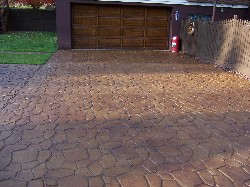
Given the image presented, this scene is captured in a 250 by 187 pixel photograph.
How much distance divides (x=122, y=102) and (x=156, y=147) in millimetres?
2499

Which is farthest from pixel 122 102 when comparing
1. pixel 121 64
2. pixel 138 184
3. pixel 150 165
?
pixel 121 64

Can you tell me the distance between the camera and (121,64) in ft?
40.8

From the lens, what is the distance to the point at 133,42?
17438mm

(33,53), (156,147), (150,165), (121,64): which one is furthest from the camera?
(33,53)

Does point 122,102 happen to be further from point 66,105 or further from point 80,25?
point 80,25

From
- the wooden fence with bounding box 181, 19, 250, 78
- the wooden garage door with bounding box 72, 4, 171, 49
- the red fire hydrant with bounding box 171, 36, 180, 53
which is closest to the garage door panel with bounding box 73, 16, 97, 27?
the wooden garage door with bounding box 72, 4, 171, 49

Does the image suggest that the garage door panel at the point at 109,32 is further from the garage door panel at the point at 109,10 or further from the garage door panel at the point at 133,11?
the garage door panel at the point at 133,11

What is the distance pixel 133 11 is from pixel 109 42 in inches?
86.8

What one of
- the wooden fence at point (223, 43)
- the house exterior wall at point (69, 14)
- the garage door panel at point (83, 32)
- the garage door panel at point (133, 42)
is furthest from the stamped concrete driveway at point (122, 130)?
the garage door panel at point (133, 42)

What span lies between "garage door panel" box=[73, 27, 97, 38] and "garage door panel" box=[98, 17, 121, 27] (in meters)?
0.59

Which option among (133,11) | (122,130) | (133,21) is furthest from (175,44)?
(122,130)

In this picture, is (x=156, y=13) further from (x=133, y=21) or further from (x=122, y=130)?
(x=122, y=130)

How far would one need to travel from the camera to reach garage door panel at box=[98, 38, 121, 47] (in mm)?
17061

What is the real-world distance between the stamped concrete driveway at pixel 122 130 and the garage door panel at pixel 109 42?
7034mm
